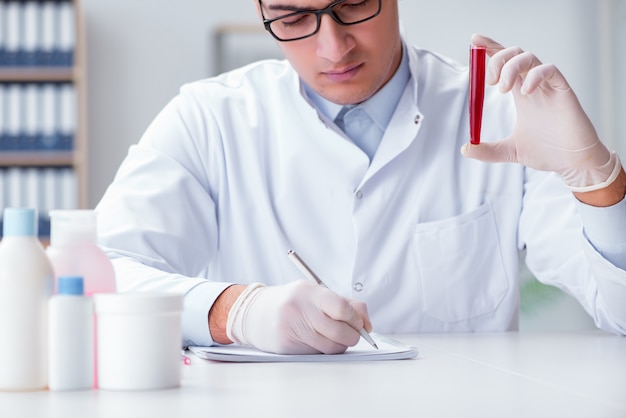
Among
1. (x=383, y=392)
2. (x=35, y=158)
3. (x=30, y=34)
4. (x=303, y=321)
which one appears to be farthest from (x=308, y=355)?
(x=30, y=34)

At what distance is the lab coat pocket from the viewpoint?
66.8 inches

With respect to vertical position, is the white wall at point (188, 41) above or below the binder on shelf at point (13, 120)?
above

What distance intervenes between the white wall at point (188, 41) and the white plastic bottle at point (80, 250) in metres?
3.55

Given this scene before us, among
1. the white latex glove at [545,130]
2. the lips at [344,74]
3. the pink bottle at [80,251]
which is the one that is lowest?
the pink bottle at [80,251]

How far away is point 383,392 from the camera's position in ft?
2.87

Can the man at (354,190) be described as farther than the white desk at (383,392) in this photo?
Yes

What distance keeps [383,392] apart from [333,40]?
0.84m

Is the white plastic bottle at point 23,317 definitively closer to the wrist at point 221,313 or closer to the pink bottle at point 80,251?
the pink bottle at point 80,251

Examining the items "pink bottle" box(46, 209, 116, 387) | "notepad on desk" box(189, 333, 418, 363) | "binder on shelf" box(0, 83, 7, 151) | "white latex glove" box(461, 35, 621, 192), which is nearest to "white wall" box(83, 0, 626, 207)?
"binder on shelf" box(0, 83, 7, 151)

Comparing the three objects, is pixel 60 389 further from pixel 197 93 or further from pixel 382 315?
pixel 197 93

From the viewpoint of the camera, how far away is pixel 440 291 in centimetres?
170

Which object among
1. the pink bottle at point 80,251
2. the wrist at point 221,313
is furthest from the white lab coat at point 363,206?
the pink bottle at point 80,251

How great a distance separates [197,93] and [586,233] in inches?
32.6

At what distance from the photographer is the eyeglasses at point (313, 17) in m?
1.56
